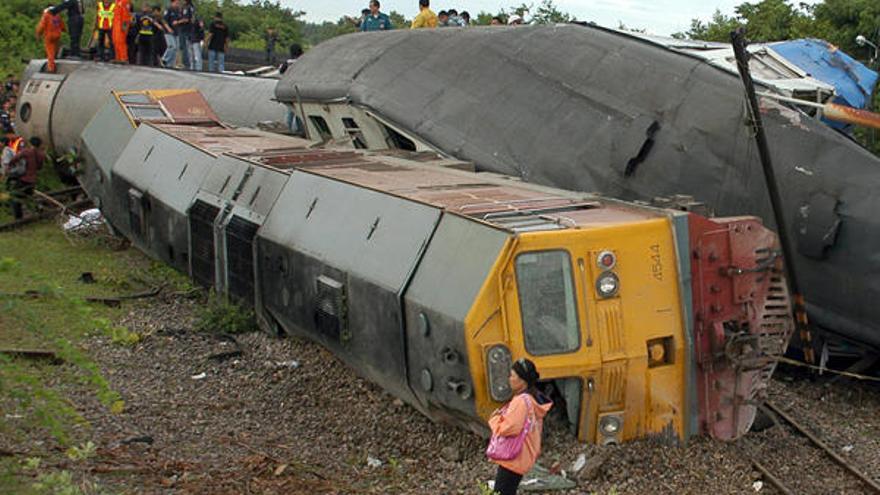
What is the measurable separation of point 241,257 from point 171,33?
597 inches

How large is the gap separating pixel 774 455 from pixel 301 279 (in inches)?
152

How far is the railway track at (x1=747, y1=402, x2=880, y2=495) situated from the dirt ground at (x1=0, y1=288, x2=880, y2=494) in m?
0.02

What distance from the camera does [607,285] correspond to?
23.3ft

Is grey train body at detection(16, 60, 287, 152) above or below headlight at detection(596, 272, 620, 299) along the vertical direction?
below

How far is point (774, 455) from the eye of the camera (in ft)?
25.8

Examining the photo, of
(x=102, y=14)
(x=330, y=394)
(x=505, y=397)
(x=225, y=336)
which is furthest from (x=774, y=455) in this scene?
(x=102, y=14)

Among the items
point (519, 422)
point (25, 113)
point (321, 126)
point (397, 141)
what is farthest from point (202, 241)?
point (25, 113)

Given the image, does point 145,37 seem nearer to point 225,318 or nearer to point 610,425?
point 225,318

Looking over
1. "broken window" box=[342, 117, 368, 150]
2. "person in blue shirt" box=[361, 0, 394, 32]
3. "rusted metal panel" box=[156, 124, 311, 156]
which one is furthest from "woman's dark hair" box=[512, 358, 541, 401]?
"person in blue shirt" box=[361, 0, 394, 32]

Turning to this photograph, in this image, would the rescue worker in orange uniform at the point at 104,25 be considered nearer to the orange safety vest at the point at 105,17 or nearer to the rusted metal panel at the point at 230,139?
the orange safety vest at the point at 105,17

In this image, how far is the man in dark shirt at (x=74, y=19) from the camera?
22.1 meters

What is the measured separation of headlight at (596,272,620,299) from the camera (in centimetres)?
708

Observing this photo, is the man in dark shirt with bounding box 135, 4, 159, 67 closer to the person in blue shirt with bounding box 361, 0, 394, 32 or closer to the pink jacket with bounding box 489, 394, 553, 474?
the person in blue shirt with bounding box 361, 0, 394, 32

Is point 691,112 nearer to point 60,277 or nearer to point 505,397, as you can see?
point 505,397
